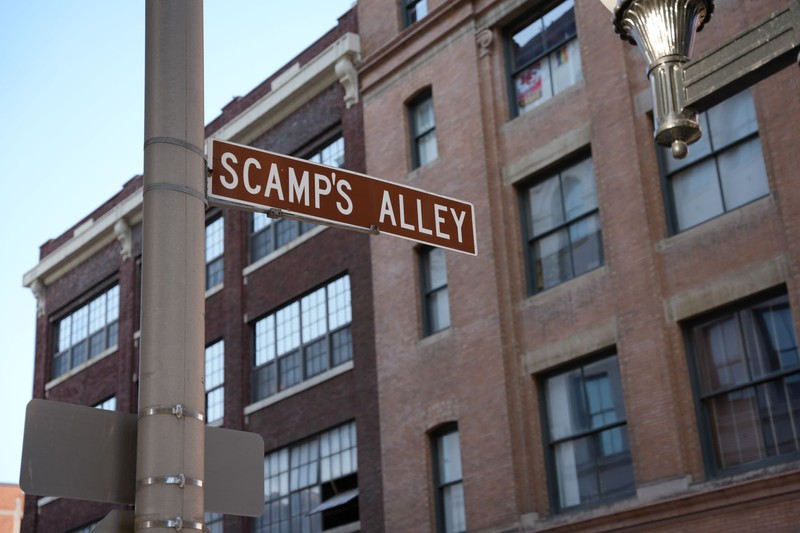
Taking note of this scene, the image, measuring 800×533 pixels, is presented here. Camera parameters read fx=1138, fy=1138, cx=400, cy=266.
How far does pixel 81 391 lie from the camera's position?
35.8 m

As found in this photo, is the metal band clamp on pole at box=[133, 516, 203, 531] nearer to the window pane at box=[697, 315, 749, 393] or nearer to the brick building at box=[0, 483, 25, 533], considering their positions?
the window pane at box=[697, 315, 749, 393]

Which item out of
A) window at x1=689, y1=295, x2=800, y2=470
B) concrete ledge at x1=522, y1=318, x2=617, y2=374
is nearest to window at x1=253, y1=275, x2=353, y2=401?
concrete ledge at x1=522, y1=318, x2=617, y2=374

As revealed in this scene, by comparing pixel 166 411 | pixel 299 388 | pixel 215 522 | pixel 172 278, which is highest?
pixel 299 388

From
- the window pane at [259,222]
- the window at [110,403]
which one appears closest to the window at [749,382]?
the window pane at [259,222]

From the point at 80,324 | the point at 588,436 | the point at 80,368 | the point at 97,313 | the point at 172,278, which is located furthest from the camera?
the point at 80,324

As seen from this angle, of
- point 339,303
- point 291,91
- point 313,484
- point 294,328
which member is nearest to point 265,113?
point 291,91

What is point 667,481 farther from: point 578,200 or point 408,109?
point 408,109

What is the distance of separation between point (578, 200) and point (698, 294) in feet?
12.0

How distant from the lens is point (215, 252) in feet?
102

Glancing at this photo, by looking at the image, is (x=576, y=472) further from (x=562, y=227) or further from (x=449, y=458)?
(x=562, y=227)

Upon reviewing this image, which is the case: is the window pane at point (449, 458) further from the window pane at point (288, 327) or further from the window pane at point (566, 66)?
the window pane at point (566, 66)

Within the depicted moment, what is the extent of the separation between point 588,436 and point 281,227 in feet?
38.9

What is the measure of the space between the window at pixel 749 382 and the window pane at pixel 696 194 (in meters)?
1.72

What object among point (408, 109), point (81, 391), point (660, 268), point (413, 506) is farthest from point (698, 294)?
point (81, 391)
